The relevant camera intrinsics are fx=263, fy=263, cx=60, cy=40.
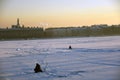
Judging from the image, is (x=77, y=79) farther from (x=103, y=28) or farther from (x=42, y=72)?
(x=103, y=28)

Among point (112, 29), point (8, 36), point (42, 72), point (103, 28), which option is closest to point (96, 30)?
point (103, 28)

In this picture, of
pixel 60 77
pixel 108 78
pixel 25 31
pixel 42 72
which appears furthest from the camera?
pixel 25 31

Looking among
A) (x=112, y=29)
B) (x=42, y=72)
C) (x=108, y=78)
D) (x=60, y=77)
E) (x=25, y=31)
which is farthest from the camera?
(x=25, y=31)

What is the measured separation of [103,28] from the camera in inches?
2741

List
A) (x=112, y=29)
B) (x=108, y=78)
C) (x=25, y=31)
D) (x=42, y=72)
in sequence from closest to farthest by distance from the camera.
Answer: (x=108, y=78) < (x=42, y=72) < (x=112, y=29) < (x=25, y=31)

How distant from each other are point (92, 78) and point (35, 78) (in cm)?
126

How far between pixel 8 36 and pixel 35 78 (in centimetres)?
6035

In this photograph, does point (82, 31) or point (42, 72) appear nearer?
point (42, 72)

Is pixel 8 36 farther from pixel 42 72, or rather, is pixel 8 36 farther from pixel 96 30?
pixel 42 72

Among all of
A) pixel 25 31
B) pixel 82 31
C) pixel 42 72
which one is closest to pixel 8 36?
pixel 25 31

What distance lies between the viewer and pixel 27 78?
19.0 feet

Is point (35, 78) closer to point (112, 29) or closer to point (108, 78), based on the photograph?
point (108, 78)

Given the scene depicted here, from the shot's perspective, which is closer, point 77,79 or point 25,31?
point 77,79

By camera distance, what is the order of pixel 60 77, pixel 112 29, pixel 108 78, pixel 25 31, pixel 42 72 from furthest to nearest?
pixel 25 31
pixel 112 29
pixel 42 72
pixel 60 77
pixel 108 78
